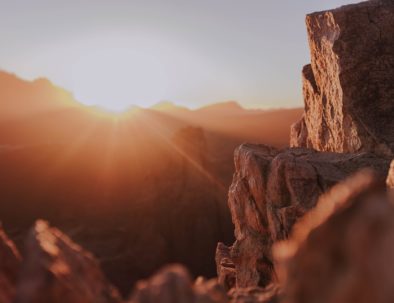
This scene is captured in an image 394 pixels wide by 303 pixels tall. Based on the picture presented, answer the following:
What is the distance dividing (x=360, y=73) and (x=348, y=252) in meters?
10.1

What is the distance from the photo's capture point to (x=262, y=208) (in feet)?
36.9

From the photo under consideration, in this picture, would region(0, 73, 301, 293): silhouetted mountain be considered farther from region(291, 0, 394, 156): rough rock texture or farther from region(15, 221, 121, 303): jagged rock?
region(15, 221, 121, 303): jagged rock

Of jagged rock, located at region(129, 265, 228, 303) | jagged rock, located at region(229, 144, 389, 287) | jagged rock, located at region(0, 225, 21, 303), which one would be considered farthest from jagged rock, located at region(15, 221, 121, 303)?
jagged rock, located at region(229, 144, 389, 287)

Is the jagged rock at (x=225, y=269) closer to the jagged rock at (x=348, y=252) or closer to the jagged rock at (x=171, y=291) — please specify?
the jagged rock at (x=171, y=291)

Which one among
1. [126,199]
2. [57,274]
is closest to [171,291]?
[57,274]

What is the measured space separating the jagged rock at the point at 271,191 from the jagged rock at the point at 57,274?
5.47 meters

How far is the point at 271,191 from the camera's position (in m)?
→ 10.5

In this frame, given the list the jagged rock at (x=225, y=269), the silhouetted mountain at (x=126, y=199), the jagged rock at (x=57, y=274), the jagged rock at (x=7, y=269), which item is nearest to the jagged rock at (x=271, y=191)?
the jagged rock at (x=225, y=269)

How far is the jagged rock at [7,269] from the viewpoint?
5200 millimetres

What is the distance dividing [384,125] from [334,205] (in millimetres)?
8940

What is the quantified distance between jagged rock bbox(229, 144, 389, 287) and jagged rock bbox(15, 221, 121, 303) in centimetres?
547

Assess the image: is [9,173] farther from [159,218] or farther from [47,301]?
[47,301]

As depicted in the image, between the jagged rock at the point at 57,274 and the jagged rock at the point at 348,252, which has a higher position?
the jagged rock at the point at 348,252

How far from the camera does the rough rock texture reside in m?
11.5
